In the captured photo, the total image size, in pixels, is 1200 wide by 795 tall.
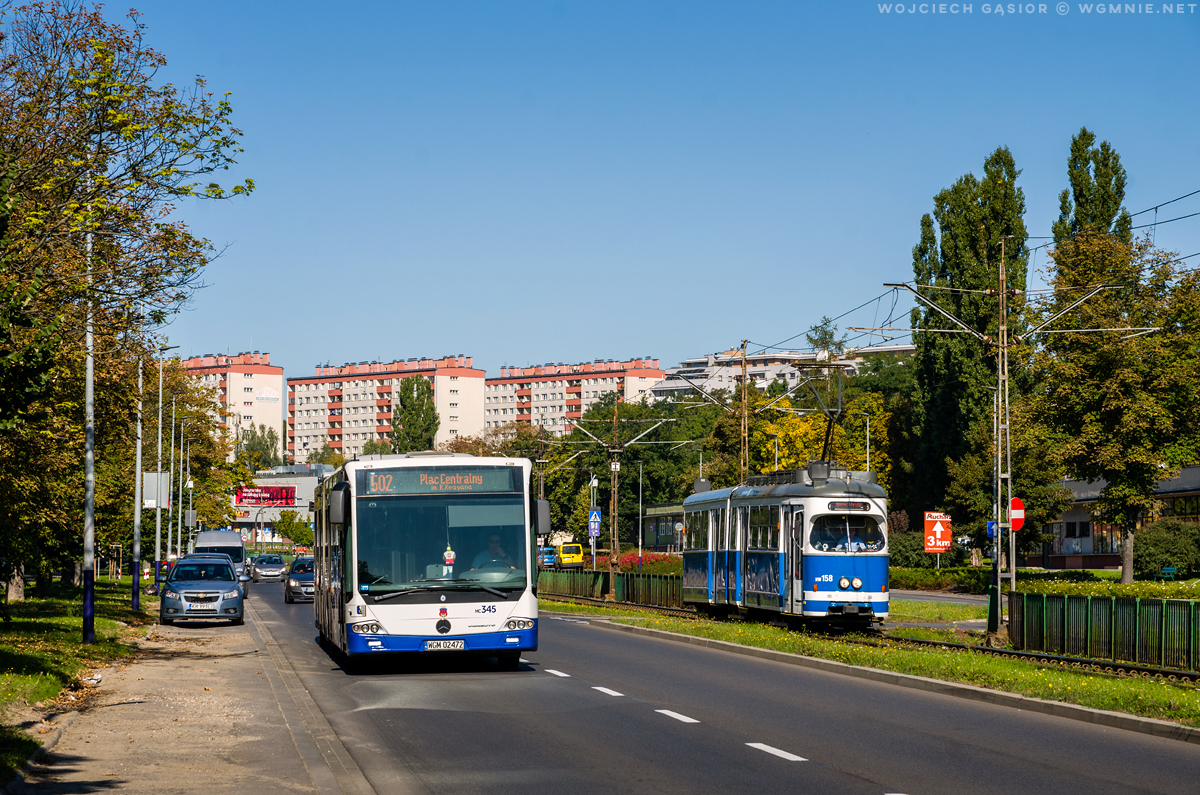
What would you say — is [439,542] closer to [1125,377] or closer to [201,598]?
[201,598]

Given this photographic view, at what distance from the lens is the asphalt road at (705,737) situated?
10133mm

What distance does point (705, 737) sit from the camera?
1250 cm

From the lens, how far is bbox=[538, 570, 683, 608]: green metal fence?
43.1 m

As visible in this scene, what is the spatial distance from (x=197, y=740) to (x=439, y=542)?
259 inches

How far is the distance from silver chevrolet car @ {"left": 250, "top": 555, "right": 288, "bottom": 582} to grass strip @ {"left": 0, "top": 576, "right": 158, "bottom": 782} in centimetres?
2755

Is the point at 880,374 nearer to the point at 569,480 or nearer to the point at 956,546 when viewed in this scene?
the point at 569,480

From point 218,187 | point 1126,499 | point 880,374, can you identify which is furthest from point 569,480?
point 218,187

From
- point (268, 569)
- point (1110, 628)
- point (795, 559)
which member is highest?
point (795, 559)

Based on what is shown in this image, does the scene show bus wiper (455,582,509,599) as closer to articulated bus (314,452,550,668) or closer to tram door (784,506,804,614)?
articulated bus (314,452,550,668)

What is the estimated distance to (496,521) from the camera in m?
Answer: 18.8

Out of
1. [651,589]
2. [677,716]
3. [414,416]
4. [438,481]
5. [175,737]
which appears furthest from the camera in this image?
[414,416]

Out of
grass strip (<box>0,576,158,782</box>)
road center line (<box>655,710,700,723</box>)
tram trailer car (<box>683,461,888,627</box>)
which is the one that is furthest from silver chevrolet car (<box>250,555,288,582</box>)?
road center line (<box>655,710,700,723</box>)

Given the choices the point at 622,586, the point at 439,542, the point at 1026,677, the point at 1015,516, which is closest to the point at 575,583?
the point at 622,586

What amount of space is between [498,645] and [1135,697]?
8.00m
